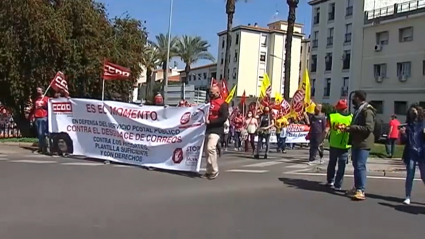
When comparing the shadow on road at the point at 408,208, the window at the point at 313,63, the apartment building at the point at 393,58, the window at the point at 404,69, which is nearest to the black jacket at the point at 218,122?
the shadow on road at the point at 408,208

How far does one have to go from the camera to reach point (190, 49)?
72625 mm

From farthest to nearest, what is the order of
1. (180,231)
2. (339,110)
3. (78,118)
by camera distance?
(78,118) → (339,110) → (180,231)

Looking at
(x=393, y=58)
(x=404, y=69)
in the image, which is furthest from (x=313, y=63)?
(x=404, y=69)

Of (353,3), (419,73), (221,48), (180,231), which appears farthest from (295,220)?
(221,48)

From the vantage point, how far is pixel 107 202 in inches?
319

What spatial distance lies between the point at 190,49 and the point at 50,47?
171 ft

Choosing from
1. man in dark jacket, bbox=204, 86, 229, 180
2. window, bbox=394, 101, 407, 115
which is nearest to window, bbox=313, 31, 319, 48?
window, bbox=394, 101, 407, 115

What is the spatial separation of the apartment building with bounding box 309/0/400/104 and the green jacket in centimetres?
4473

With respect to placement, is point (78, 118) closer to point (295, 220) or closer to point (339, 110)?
point (339, 110)

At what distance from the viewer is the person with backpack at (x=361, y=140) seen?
9.25 meters

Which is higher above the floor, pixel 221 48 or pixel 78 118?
pixel 221 48

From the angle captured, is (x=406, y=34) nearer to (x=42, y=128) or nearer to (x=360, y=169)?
(x=42, y=128)

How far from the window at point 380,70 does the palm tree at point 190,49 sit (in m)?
28.3

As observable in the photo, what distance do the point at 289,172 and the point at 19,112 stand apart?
14247 millimetres
